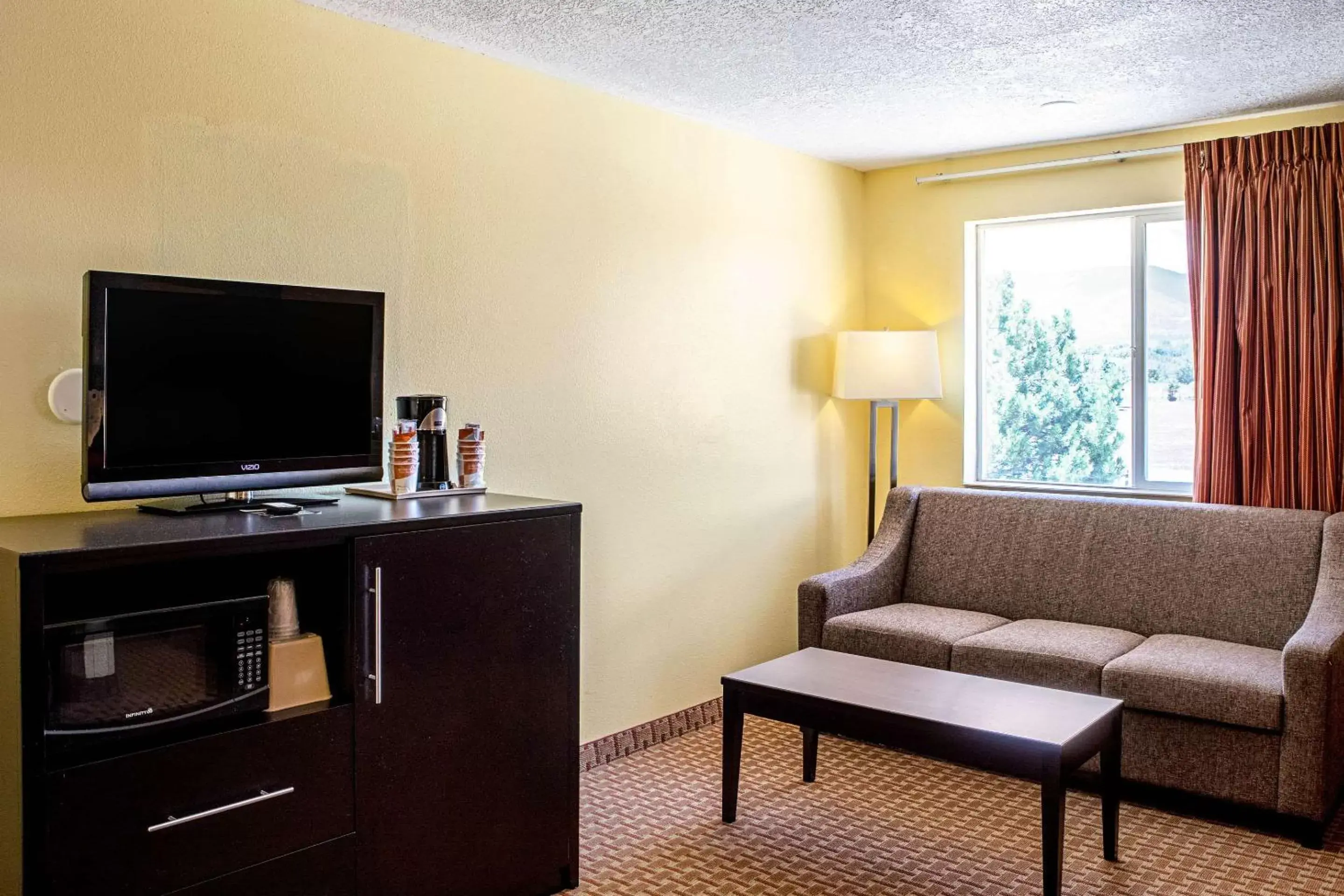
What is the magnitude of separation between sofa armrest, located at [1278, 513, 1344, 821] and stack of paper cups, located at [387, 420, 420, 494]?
241 cm

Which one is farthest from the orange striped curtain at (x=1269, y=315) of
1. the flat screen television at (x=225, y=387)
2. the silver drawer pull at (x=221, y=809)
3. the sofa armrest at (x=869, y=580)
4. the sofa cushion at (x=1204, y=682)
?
the silver drawer pull at (x=221, y=809)

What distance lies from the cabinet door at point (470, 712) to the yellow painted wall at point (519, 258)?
0.54m

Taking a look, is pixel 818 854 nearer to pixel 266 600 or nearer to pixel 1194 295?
pixel 266 600

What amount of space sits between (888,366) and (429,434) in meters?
2.27

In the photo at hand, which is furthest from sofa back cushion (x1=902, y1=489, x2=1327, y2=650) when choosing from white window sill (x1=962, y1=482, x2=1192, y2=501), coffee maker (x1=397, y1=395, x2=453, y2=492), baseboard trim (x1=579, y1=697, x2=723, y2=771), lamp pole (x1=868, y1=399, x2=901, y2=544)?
coffee maker (x1=397, y1=395, x2=453, y2=492)

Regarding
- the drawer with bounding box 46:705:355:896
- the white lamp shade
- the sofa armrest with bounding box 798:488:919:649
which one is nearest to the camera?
the drawer with bounding box 46:705:355:896

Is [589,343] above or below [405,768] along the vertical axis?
above

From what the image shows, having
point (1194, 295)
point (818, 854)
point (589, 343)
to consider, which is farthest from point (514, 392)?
point (1194, 295)

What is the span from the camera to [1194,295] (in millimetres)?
4004

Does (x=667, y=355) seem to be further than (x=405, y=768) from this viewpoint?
Yes

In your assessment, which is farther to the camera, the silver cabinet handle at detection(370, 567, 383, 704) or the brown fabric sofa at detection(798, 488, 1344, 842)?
the brown fabric sofa at detection(798, 488, 1344, 842)

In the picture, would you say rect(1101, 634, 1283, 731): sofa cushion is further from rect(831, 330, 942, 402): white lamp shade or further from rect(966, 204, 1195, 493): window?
rect(831, 330, 942, 402): white lamp shade

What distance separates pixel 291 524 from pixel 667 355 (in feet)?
6.41

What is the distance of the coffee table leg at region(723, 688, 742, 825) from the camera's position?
10.2 feet
